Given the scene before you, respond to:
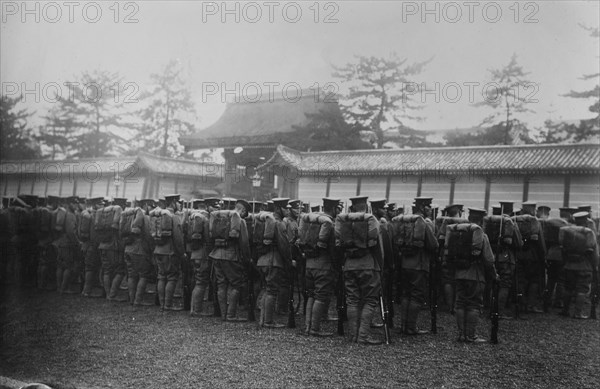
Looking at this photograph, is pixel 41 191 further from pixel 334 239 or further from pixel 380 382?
pixel 380 382

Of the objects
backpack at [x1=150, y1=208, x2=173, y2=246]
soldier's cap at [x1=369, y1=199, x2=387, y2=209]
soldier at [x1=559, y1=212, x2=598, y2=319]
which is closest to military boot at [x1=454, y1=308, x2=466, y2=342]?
soldier's cap at [x1=369, y1=199, x2=387, y2=209]

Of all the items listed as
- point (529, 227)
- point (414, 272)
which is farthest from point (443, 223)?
point (529, 227)

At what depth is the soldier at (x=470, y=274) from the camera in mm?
6445

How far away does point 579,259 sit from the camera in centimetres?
864

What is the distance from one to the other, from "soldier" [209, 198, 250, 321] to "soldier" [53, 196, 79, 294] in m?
4.08

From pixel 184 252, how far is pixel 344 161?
10979mm

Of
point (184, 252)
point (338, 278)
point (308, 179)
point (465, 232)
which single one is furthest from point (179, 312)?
point (308, 179)

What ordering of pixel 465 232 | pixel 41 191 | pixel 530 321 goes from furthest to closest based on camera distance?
pixel 41 191 → pixel 530 321 → pixel 465 232

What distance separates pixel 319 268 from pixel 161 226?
3.20m

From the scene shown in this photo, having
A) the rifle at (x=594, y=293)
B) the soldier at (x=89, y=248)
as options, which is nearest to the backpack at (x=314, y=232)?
the soldier at (x=89, y=248)

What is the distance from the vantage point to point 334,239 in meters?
6.89

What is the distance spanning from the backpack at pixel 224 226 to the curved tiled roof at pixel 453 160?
34.1 feet

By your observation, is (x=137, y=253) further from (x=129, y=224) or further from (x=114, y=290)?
(x=114, y=290)

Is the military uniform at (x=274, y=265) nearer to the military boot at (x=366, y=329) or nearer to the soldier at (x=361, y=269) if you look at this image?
the soldier at (x=361, y=269)
